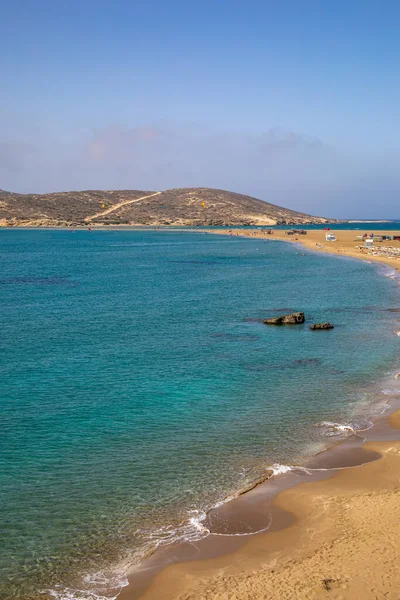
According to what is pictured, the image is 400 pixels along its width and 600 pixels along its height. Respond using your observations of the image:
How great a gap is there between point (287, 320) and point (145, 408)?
70.1 ft

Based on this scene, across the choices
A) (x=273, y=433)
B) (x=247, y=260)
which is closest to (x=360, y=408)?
(x=273, y=433)

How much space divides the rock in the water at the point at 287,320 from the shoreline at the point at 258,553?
24.2 metres

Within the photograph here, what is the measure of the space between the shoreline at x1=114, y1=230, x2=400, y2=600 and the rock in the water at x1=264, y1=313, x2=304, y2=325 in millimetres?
24225

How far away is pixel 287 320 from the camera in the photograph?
145 ft

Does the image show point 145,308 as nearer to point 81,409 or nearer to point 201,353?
point 201,353

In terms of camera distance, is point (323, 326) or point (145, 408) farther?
point (323, 326)

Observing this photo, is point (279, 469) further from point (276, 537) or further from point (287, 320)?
point (287, 320)

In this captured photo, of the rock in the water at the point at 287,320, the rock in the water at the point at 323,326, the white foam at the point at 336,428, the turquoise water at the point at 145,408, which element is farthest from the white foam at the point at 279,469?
the rock in the water at the point at 287,320

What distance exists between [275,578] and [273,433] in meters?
9.54

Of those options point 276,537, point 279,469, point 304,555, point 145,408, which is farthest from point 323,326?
point 304,555

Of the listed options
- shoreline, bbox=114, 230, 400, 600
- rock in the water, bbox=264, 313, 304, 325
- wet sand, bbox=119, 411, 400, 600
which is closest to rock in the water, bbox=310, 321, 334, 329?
rock in the water, bbox=264, 313, 304, 325

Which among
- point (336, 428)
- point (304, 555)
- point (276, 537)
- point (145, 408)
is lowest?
point (276, 537)

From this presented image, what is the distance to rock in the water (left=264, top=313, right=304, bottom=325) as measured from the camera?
44125mm

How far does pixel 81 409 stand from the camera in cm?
2500
